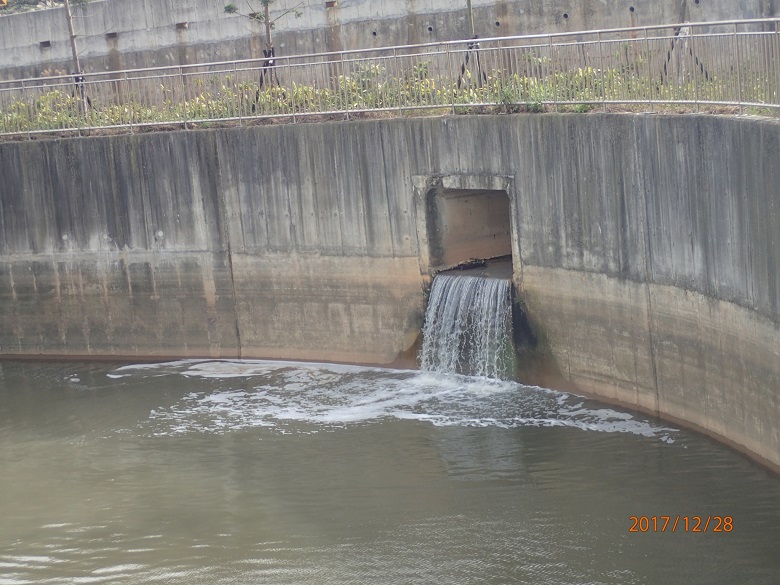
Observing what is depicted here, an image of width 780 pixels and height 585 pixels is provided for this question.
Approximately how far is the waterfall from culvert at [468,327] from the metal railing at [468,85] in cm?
256

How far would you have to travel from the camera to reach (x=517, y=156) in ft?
55.3

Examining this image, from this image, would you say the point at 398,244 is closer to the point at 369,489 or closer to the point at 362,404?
the point at 362,404

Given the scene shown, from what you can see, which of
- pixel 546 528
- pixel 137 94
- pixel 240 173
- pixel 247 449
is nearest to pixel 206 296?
pixel 240 173

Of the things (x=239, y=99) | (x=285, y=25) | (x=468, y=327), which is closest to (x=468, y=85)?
(x=468, y=327)

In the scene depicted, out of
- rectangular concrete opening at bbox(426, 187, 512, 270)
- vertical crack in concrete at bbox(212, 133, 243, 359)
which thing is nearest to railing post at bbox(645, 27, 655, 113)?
rectangular concrete opening at bbox(426, 187, 512, 270)

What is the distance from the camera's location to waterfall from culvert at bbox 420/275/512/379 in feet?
56.6

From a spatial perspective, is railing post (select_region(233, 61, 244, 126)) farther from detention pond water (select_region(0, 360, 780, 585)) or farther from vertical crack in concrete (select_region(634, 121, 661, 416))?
vertical crack in concrete (select_region(634, 121, 661, 416))

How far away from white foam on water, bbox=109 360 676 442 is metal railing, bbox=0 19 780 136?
12.7ft

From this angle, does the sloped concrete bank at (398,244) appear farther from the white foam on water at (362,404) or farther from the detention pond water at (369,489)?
the detention pond water at (369,489)

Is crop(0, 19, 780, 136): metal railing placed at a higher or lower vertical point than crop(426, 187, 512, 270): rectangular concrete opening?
higher

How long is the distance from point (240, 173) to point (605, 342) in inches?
272
